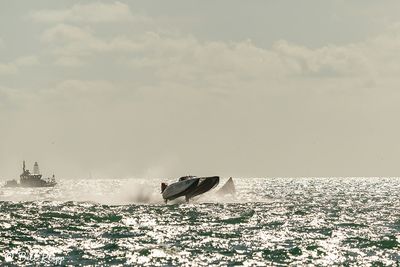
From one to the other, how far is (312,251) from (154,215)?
28144mm

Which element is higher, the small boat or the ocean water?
the small boat

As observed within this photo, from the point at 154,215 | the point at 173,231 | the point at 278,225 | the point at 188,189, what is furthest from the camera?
the point at 188,189

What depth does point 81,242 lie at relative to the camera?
3600 centimetres

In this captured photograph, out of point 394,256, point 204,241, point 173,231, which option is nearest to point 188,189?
point 173,231

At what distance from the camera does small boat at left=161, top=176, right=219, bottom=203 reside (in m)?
81.4

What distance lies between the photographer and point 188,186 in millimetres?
81562

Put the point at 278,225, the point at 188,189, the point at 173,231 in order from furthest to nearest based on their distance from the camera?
the point at 188,189, the point at 278,225, the point at 173,231

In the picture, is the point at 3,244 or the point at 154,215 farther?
the point at 154,215

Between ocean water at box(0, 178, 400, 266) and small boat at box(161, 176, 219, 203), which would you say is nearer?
ocean water at box(0, 178, 400, 266)

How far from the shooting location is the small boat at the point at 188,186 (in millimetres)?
81438

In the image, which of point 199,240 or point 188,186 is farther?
point 188,186

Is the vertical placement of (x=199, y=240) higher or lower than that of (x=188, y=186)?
lower

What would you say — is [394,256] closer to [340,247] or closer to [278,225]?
[340,247]

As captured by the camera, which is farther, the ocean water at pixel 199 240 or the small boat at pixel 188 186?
the small boat at pixel 188 186
